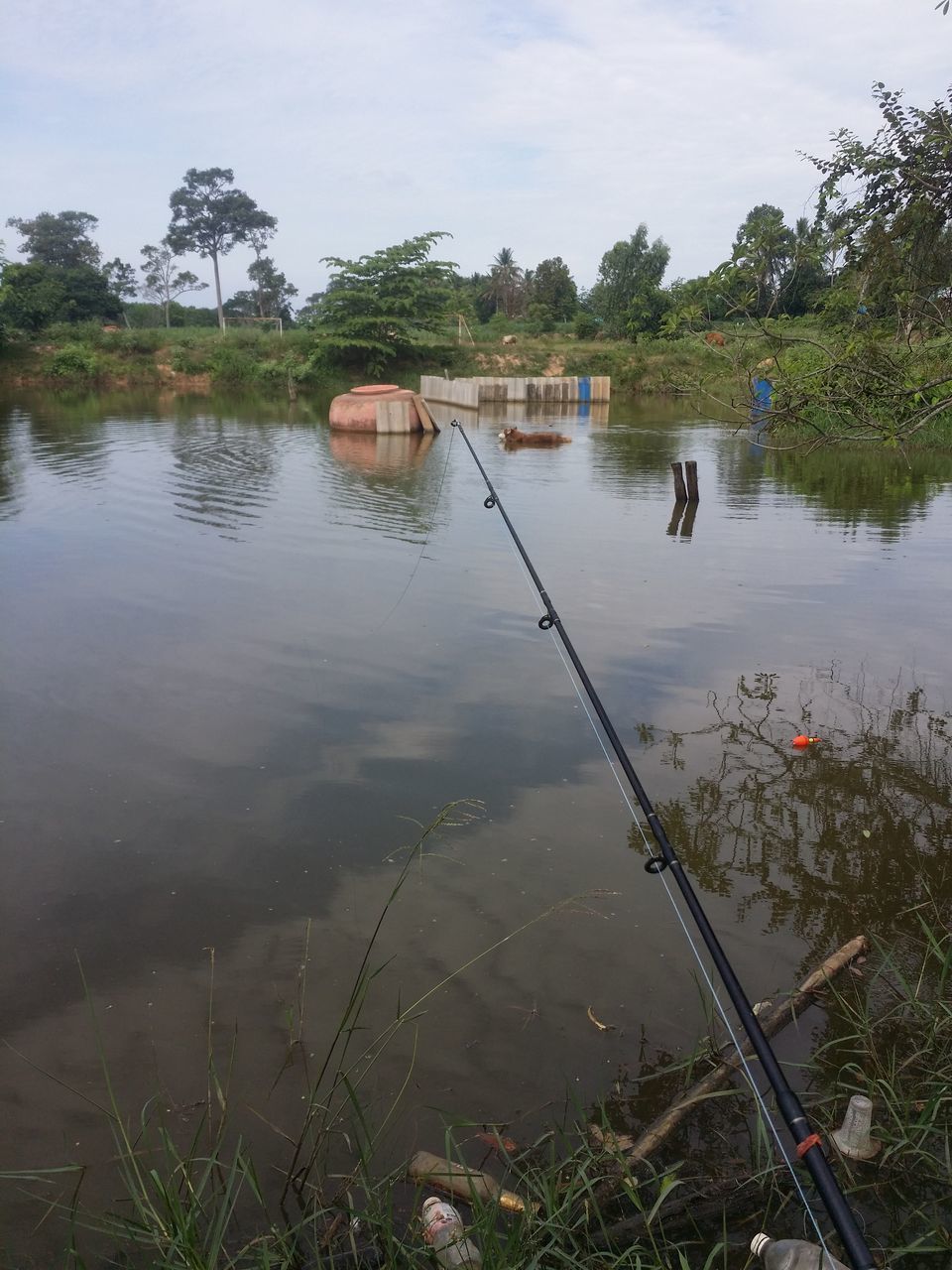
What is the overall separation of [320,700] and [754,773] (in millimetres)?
2449

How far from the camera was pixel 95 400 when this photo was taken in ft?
98.8

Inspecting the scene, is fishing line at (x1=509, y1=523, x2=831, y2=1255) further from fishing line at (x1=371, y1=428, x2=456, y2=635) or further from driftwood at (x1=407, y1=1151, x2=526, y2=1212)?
fishing line at (x1=371, y1=428, x2=456, y2=635)

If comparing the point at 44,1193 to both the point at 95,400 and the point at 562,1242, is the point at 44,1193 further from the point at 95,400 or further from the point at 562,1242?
the point at 95,400

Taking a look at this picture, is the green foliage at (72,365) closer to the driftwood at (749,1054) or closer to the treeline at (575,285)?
the treeline at (575,285)

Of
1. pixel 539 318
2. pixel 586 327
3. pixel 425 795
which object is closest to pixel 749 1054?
pixel 425 795

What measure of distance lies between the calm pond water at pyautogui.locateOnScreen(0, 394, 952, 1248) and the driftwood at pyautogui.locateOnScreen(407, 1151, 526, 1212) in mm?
232

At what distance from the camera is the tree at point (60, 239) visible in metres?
67.7

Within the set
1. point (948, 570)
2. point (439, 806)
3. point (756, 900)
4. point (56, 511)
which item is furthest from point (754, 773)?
point (56, 511)

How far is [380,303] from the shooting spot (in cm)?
3875

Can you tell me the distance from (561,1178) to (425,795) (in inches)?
89.6

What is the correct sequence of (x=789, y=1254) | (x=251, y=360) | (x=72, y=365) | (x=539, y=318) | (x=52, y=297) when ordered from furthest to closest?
(x=539, y=318) → (x=52, y=297) → (x=251, y=360) → (x=72, y=365) → (x=789, y=1254)

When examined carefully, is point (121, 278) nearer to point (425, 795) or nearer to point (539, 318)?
point (539, 318)

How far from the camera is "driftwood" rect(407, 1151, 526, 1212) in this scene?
211 cm

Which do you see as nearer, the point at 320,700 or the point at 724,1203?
the point at 724,1203
